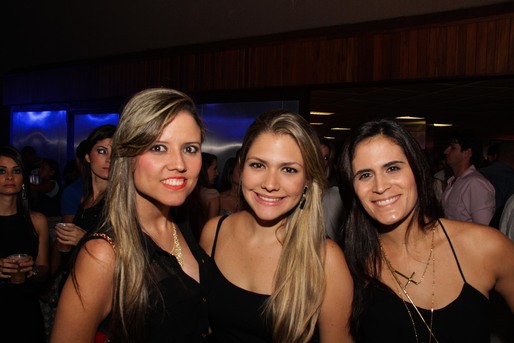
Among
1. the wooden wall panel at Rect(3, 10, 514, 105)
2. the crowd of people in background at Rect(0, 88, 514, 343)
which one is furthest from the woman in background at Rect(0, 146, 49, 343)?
the wooden wall panel at Rect(3, 10, 514, 105)

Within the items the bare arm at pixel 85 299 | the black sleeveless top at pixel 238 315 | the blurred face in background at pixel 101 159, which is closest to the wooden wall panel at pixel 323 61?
the blurred face in background at pixel 101 159

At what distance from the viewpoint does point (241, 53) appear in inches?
229

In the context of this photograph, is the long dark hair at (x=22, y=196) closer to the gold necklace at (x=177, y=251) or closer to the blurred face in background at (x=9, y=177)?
the blurred face in background at (x=9, y=177)

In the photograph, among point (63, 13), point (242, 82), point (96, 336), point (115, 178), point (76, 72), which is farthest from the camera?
point (63, 13)

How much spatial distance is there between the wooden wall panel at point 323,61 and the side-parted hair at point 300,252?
2.88m

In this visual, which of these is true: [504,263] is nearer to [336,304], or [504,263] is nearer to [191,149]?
[336,304]

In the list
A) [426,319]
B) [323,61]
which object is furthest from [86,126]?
[426,319]

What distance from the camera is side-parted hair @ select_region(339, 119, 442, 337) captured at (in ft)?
6.65

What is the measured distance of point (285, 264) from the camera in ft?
6.79

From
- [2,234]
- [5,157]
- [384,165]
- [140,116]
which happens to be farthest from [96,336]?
[5,157]

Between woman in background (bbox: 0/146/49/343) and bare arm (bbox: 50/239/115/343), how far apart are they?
1.36 metres

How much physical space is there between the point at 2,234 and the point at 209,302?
1.72 meters

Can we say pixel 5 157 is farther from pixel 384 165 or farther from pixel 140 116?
pixel 384 165

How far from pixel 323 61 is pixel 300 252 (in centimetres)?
348
